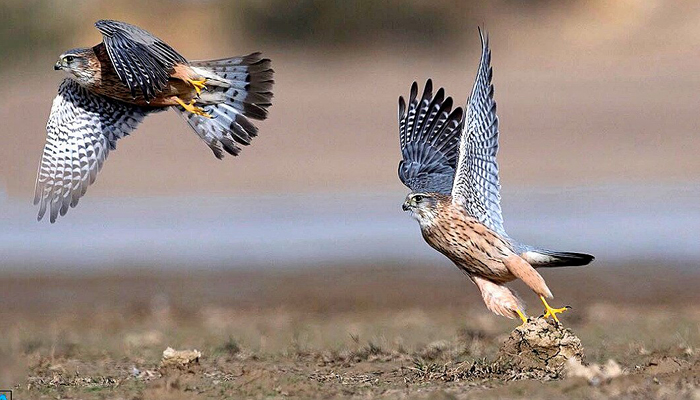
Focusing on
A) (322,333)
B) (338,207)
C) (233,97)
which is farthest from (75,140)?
(338,207)

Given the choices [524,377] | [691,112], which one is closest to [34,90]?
[691,112]

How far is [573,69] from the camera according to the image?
24500 mm

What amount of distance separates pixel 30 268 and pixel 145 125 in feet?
28.9

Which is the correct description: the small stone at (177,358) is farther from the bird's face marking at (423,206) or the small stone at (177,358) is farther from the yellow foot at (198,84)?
the yellow foot at (198,84)

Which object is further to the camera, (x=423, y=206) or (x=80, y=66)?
(x=80, y=66)

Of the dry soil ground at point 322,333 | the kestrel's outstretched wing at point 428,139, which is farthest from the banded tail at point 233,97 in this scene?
the dry soil ground at point 322,333

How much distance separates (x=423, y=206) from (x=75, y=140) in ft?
8.49

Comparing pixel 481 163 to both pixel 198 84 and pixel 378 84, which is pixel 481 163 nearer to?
pixel 198 84

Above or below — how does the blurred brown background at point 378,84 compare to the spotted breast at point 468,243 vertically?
above

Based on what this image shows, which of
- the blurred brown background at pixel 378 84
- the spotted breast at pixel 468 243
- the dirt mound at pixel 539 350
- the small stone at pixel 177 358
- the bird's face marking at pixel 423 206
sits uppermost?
the blurred brown background at pixel 378 84

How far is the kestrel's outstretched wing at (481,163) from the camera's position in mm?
7758

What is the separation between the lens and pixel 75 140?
8.98 metres

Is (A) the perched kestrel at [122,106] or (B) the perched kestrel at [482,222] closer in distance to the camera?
(B) the perched kestrel at [482,222]

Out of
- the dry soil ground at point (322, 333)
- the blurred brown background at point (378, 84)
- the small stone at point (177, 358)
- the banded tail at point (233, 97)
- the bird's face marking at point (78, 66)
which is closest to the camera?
the dry soil ground at point (322, 333)
